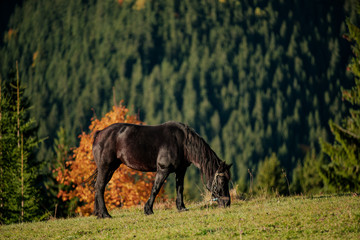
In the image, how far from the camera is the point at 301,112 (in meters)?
195

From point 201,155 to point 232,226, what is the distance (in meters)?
3.08

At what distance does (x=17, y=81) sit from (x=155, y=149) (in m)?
17.6

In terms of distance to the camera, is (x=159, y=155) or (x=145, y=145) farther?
(x=145, y=145)

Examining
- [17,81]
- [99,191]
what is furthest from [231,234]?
[17,81]

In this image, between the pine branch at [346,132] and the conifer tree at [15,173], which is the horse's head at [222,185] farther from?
the conifer tree at [15,173]

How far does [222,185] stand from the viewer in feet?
32.8

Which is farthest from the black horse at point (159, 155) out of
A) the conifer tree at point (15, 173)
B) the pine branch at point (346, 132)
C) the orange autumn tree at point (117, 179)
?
the conifer tree at point (15, 173)

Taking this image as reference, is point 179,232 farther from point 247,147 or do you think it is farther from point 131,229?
point 247,147

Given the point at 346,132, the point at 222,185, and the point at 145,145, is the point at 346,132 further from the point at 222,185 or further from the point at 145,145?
the point at 145,145

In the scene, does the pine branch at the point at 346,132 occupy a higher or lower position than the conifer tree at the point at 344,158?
higher

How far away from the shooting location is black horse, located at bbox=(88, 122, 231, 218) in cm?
1013

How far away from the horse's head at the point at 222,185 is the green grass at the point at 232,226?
1.19ft

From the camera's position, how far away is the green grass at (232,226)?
6784 mm

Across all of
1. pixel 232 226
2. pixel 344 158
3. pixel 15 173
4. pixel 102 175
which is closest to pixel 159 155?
pixel 102 175
